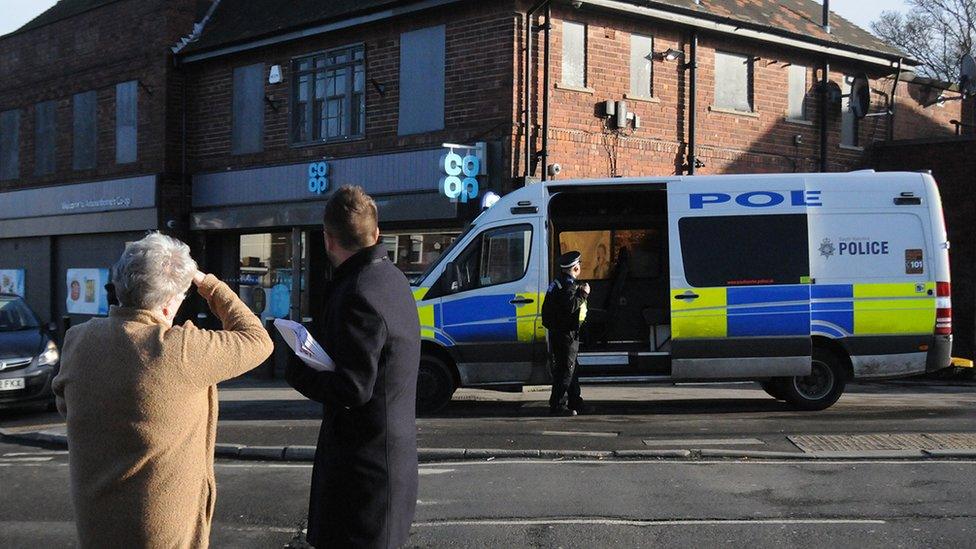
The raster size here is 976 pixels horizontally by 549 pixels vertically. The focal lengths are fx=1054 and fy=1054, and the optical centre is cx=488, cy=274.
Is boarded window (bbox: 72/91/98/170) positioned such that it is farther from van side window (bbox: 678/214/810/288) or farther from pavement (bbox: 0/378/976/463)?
van side window (bbox: 678/214/810/288)

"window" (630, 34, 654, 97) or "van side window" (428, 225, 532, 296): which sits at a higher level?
"window" (630, 34, 654, 97)

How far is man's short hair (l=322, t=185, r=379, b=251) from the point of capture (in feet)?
11.3

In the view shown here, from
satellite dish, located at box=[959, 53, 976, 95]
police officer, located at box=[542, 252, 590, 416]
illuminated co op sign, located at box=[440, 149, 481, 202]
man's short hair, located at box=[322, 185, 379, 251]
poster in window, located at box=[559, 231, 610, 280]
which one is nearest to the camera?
man's short hair, located at box=[322, 185, 379, 251]

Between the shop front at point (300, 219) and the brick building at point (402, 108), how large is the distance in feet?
0.13

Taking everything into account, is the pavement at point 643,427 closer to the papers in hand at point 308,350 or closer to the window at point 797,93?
the papers in hand at point 308,350

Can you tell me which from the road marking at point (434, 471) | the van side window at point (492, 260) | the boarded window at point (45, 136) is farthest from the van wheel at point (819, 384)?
the boarded window at point (45, 136)

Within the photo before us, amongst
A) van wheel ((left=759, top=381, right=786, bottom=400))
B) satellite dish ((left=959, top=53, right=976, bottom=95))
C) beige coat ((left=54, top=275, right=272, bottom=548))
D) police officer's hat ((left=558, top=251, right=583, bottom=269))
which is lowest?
van wheel ((left=759, top=381, right=786, bottom=400))

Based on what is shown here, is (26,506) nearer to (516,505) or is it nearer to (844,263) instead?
(516,505)

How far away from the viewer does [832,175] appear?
11750 millimetres

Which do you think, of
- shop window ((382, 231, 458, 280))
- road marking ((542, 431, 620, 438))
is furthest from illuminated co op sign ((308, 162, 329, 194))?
road marking ((542, 431, 620, 438))

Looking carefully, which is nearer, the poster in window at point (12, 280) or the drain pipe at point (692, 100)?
the drain pipe at point (692, 100)

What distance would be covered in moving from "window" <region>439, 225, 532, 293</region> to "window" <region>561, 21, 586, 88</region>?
5130mm

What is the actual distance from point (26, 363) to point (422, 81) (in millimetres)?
7457

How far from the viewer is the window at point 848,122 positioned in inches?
785
